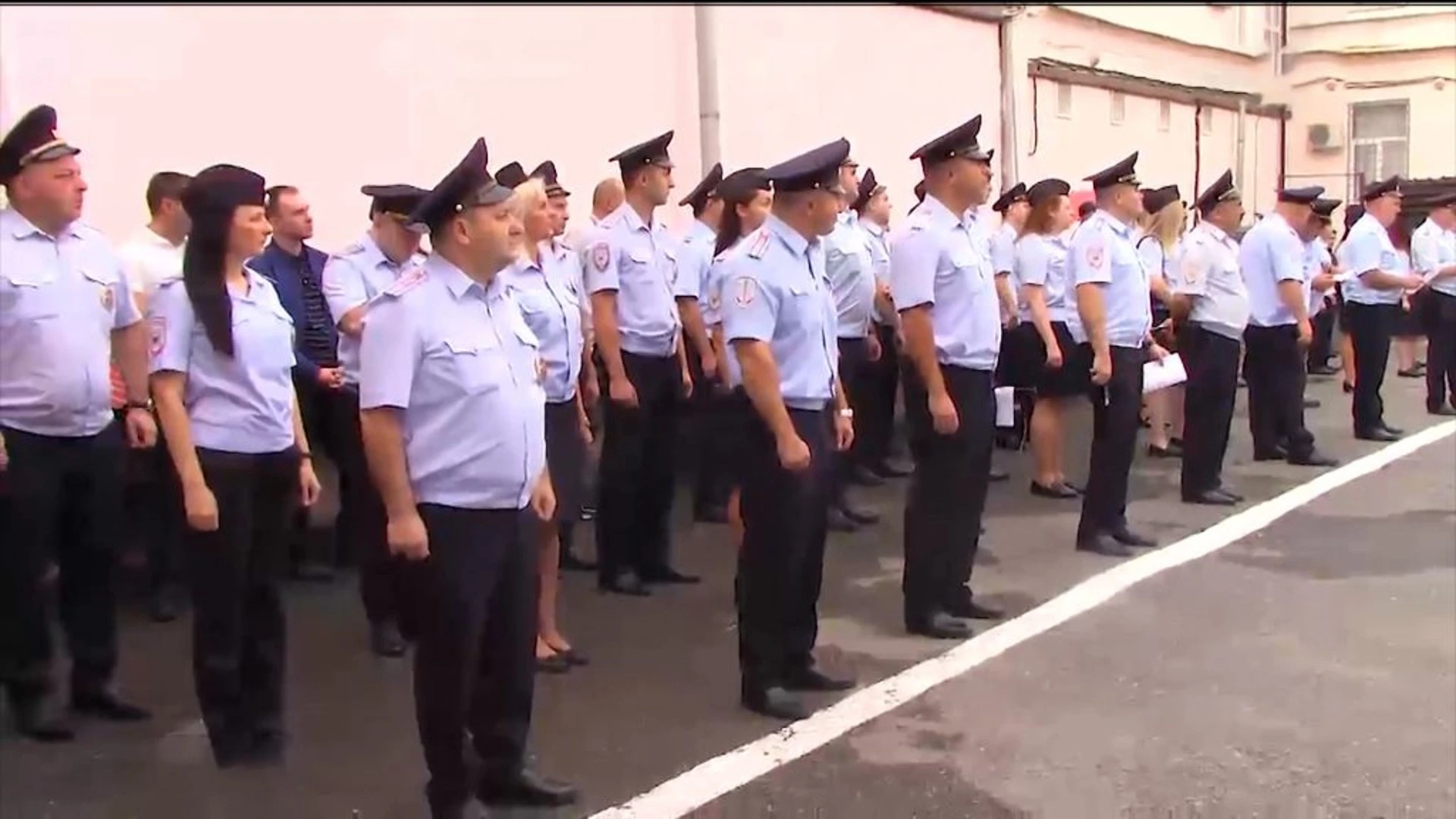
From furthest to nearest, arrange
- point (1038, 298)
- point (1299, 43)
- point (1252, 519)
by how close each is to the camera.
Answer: point (1299, 43) → point (1038, 298) → point (1252, 519)

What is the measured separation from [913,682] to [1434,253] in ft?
24.8

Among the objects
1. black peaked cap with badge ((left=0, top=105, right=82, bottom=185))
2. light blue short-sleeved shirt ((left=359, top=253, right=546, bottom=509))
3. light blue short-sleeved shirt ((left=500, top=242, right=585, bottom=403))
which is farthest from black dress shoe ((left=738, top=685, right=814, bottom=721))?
black peaked cap with badge ((left=0, top=105, right=82, bottom=185))

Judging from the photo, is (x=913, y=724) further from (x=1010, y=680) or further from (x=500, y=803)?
(x=500, y=803)

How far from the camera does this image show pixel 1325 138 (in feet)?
41.5

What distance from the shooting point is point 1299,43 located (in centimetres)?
1345

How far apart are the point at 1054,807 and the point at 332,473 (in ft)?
14.9

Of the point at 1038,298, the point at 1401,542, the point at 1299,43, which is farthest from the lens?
the point at 1299,43

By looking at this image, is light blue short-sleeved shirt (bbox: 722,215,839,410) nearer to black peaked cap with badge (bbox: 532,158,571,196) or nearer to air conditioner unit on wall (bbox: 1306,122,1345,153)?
black peaked cap with badge (bbox: 532,158,571,196)

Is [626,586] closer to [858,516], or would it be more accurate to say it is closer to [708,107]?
[858,516]

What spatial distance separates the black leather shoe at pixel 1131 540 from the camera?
23.1ft

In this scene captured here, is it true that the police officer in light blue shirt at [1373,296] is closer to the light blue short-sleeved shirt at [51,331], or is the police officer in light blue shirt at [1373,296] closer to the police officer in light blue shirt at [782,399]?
the police officer in light blue shirt at [782,399]

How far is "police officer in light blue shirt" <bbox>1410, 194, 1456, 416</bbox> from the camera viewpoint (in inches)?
419

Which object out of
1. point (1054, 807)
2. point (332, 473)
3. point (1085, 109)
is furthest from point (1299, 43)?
point (1054, 807)

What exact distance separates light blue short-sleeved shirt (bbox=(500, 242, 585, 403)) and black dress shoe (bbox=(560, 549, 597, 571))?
60.9 inches
